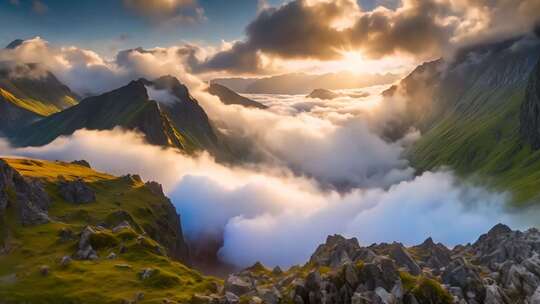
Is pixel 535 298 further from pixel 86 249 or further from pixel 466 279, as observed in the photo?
pixel 86 249

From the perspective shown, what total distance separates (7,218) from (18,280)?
5685 centimetres

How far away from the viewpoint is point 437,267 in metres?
193

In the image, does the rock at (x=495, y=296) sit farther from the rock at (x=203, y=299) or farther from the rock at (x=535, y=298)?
the rock at (x=203, y=299)

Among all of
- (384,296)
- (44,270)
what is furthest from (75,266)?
(384,296)

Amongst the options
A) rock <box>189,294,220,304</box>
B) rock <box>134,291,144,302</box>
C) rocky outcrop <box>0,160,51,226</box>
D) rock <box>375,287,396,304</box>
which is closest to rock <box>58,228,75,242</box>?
rocky outcrop <box>0,160,51,226</box>

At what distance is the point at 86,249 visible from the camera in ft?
526

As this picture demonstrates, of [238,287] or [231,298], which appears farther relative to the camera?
[238,287]

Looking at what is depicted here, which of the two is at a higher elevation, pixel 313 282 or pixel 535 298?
pixel 535 298

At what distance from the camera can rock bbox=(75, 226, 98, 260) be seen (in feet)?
512

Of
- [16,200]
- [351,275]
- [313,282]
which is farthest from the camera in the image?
[16,200]

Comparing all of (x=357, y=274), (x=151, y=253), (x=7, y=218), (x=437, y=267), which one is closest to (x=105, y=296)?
(x=151, y=253)

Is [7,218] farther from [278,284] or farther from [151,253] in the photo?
[278,284]

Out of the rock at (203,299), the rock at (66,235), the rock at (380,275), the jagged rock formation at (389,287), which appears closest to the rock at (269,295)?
the jagged rock formation at (389,287)

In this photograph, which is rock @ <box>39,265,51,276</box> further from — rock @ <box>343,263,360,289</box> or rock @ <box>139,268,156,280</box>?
rock @ <box>343,263,360,289</box>
